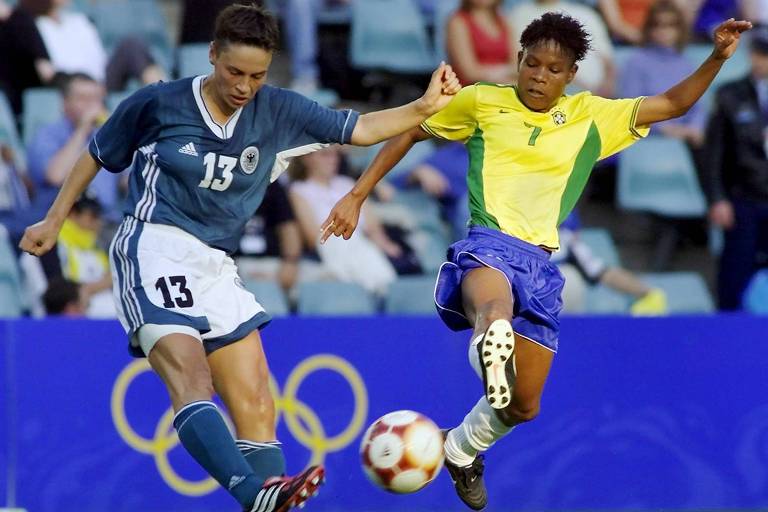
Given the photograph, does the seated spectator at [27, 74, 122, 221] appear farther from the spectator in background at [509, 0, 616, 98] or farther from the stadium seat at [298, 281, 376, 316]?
the spectator in background at [509, 0, 616, 98]

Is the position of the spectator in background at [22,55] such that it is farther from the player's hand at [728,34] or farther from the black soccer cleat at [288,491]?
the black soccer cleat at [288,491]

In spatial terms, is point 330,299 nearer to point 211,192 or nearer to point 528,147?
point 528,147

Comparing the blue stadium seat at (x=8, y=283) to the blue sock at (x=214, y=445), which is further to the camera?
the blue stadium seat at (x=8, y=283)

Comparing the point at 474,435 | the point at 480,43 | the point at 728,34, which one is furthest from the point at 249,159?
the point at 480,43

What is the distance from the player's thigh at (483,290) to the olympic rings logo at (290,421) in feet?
8.65

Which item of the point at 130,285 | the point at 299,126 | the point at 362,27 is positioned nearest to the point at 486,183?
the point at 299,126

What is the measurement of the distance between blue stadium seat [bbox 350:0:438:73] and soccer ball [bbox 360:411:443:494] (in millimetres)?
5933

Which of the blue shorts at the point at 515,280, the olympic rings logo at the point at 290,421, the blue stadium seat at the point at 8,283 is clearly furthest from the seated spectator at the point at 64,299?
the blue shorts at the point at 515,280

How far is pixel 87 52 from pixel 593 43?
3.86 metres

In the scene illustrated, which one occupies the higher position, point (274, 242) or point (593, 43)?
point (593, 43)

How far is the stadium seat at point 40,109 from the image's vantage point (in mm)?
11039

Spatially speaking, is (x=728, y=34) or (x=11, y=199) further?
(x=11, y=199)

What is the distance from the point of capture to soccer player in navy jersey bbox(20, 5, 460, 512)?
6414mm

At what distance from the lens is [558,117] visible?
733 centimetres
